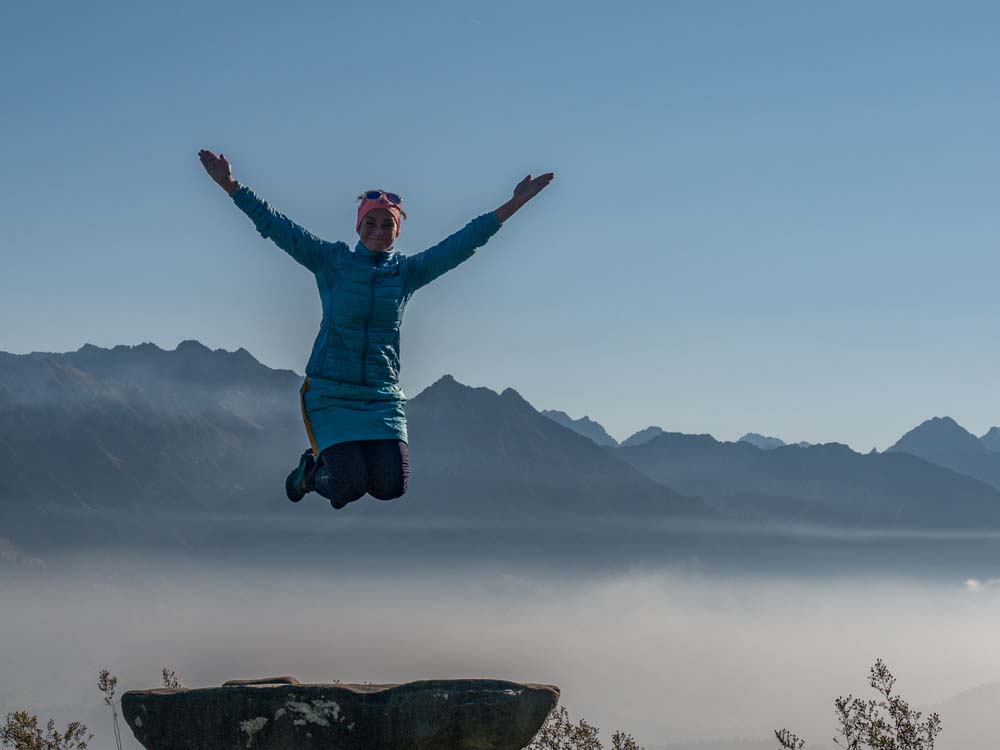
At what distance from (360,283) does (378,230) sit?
0.60 metres

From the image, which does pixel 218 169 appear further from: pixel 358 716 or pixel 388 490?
pixel 358 716

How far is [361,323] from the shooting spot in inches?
485

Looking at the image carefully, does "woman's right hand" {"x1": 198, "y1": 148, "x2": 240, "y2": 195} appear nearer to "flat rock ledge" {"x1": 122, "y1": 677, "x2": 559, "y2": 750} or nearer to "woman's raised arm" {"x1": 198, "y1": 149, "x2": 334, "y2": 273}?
"woman's raised arm" {"x1": 198, "y1": 149, "x2": 334, "y2": 273}

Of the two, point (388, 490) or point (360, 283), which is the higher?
point (360, 283)

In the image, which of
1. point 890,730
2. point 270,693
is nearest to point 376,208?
point 270,693

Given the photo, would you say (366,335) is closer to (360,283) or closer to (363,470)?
(360,283)

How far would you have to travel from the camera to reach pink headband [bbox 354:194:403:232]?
12.4m

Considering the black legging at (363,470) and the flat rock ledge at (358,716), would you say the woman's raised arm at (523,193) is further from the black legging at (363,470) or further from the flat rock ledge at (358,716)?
the flat rock ledge at (358,716)

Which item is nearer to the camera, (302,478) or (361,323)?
(361,323)

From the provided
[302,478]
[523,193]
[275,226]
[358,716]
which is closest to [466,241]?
[523,193]

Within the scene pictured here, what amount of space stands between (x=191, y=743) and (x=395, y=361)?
4709 mm

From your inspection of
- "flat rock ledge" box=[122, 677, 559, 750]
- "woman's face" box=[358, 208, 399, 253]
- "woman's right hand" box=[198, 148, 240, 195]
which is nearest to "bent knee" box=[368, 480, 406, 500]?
"flat rock ledge" box=[122, 677, 559, 750]

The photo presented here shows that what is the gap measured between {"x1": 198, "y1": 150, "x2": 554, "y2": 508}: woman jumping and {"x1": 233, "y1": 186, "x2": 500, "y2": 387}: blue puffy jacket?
10 mm

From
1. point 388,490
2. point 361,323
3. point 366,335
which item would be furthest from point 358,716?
point 361,323
